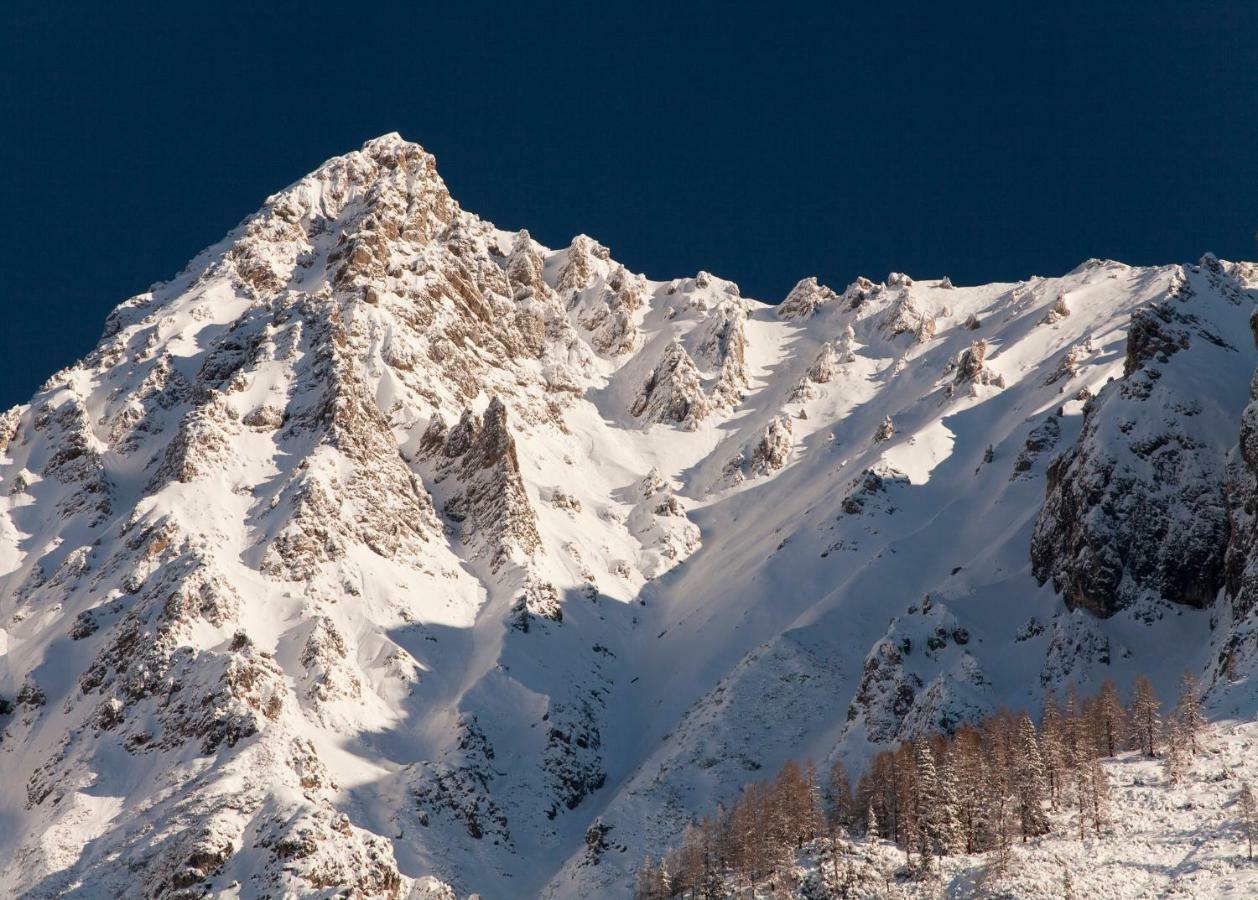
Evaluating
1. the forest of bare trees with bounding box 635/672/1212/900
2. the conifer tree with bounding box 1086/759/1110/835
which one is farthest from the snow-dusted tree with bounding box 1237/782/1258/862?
the conifer tree with bounding box 1086/759/1110/835

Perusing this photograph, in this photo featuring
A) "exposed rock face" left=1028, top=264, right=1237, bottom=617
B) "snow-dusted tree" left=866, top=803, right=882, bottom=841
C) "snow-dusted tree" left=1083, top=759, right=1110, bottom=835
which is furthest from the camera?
"exposed rock face" left=1028, top=264, right=1237, bottom=617

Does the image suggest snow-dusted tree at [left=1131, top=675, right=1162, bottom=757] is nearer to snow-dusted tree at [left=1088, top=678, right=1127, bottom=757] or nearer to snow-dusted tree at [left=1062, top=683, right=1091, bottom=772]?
snow-dusted tree at [left=1088, top=678, right=1127, bottom=757]

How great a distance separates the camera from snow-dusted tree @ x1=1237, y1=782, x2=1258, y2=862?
103m

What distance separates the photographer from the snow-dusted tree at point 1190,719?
396 feet

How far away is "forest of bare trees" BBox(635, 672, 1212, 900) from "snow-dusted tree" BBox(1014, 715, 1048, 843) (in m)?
0.09

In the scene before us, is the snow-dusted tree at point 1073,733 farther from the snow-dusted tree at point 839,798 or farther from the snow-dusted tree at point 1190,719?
the snow-dusted tree at point 839,798

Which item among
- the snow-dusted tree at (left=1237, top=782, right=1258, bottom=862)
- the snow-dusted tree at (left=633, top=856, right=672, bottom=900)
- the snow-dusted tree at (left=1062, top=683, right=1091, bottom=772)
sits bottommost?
the snow-dusted tree at (left=1237, top=782, right=1258, bottom=862)

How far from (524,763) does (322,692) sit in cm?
2515

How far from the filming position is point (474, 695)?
602ft

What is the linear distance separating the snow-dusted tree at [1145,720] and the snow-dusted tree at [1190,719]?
1.90m

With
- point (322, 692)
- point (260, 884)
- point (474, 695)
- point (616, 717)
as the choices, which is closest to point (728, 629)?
point (616, 717)

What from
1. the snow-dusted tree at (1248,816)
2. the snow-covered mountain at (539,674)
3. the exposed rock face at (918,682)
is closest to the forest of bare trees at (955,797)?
the snow-dusted tree at (1248,816)

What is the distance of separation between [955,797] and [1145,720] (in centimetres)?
1947

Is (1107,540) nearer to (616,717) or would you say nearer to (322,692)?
(616,717)
